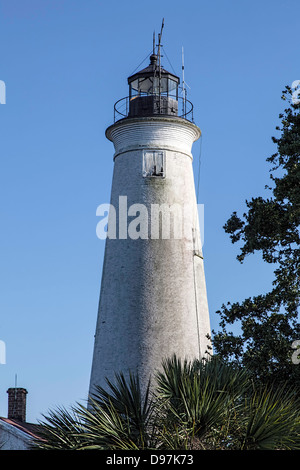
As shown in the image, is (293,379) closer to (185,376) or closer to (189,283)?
(185,376)

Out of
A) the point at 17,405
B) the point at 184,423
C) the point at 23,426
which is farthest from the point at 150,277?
the point at 184,423

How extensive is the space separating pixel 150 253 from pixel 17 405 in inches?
305

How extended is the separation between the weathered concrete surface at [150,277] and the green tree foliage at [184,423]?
1236cm

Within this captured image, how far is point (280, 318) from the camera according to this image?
76.9 feet

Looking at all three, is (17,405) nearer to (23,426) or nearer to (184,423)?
(23,426)

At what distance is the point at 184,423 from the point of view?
17375mm

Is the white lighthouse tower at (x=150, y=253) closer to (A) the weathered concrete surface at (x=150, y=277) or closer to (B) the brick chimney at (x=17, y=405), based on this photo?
(A) the weathered concrete surface at (x=150, y=277)

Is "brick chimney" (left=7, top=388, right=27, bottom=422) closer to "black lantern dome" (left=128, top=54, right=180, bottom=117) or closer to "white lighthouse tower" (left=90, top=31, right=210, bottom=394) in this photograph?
"white lighthouse tower" (left=90, top=31, right=210, bottom=394)

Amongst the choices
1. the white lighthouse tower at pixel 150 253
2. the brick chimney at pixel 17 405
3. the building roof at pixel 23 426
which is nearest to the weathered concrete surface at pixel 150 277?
the white lighthouse tower at pixel 150 253

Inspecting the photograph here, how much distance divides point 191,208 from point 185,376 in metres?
15.3

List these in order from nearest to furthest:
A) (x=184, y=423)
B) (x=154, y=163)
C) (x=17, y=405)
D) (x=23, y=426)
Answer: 1. (x=184, y=423)
2. (x=23, y=426)
3. (x=154, y=163)
4. (x=17, y=405)

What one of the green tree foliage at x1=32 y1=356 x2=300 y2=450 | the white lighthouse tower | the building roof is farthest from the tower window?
the green tree foliage at x1=32 y1=356 x2=300 y2=450

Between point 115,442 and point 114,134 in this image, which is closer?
point 115,442
